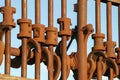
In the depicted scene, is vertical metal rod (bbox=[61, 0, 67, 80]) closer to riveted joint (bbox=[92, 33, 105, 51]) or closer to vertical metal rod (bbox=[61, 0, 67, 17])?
vertical metal rod (bbox=[61, 0, 67, 17])

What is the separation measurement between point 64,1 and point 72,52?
427 mm

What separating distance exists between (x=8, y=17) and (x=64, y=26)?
562 millimetres

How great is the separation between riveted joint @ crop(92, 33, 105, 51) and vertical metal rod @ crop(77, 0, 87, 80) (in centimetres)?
12

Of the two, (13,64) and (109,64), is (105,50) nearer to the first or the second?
(109,64)

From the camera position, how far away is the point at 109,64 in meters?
5.12

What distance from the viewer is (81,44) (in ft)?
16.4

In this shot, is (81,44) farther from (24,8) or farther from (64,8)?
(24,8)

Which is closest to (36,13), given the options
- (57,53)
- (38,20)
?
(38,20)

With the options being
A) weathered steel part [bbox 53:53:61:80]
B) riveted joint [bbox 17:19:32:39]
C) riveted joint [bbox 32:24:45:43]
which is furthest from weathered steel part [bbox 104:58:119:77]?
riveted joint [bbox 17:19:32:39]

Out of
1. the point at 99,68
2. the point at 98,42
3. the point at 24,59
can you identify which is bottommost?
the point at 99,68

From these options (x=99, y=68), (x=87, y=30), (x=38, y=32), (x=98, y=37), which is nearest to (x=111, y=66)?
(x=99, y=68)

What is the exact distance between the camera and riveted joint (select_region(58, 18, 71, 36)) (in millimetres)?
4859

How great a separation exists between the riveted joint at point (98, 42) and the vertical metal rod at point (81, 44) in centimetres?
12

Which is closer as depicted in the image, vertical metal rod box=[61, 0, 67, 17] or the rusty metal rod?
the rusty metal rod
